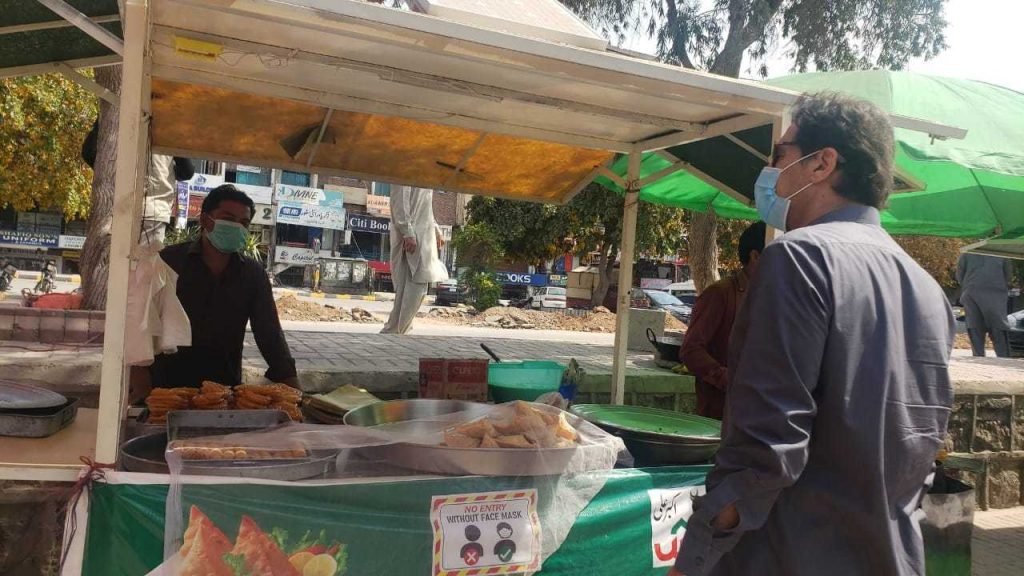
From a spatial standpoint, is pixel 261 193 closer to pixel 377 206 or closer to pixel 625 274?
pixel 377 206

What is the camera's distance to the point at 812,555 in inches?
61.5

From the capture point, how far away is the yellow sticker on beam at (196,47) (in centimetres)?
238

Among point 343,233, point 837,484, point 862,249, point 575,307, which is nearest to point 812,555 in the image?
point 837,484

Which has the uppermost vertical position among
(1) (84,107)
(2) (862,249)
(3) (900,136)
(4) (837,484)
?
(1) (84,107)

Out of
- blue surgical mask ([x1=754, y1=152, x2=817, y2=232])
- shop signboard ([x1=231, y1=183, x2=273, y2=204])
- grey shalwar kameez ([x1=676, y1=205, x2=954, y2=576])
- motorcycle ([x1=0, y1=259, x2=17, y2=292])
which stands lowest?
motorcycle ([x1=0, y1=259, x2=17, y2=292])

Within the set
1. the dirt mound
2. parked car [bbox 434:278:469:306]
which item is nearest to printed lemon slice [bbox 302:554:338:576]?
the dirt mound

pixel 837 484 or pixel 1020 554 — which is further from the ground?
pixel 837 484

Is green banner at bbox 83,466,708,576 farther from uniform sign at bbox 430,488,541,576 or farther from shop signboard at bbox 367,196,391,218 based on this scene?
shop signboard at bbox 367,196,391,218

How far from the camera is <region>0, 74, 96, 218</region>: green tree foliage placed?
1224cm

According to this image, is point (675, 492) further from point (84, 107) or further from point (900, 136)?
point (84, 107)

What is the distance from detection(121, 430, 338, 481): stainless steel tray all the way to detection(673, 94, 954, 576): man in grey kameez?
116cm

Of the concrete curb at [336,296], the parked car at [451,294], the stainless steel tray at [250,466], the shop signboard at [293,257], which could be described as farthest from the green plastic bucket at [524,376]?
the shop signboard at [293,257]

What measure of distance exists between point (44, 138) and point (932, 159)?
13.9 m

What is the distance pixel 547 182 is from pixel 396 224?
3.86m
